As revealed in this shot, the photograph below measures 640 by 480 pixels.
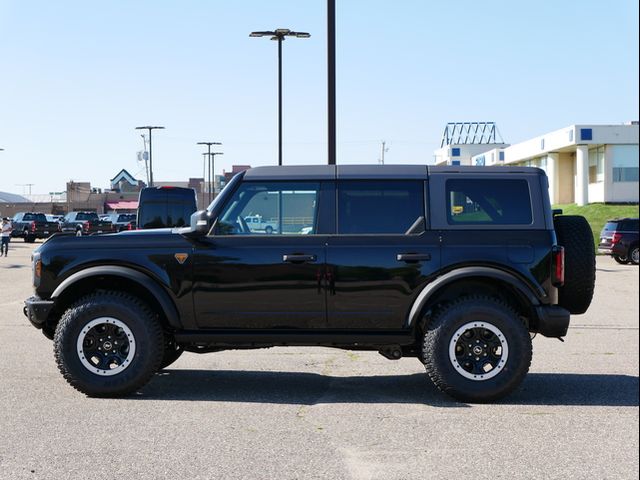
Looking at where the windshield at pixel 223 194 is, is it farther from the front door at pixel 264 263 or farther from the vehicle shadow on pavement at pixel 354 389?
the vehicle shadow on pavement at pixel 354 389

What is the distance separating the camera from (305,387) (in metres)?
8.05

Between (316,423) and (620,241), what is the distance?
80.7ft

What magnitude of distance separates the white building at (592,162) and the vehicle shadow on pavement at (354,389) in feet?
159

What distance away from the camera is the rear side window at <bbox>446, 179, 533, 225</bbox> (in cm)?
758

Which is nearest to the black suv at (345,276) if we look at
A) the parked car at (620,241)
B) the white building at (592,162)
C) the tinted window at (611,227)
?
the parked car at (620,241)

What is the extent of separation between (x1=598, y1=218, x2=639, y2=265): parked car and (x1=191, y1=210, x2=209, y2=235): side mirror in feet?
77.7

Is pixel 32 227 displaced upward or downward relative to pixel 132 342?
downward

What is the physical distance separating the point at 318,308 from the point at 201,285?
3.33 ft

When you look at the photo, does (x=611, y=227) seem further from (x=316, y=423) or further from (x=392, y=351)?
(x=316, y=423)

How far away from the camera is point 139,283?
760 centimetres

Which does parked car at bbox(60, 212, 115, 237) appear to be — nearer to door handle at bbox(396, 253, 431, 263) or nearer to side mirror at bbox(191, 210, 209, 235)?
side mirror at bbox(191, 210, 209, 235)

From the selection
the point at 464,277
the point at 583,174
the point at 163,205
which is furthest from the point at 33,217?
the point at 464,277

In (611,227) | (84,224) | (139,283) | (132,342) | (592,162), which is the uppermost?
(592,162)

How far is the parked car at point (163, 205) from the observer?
24.7 metres
